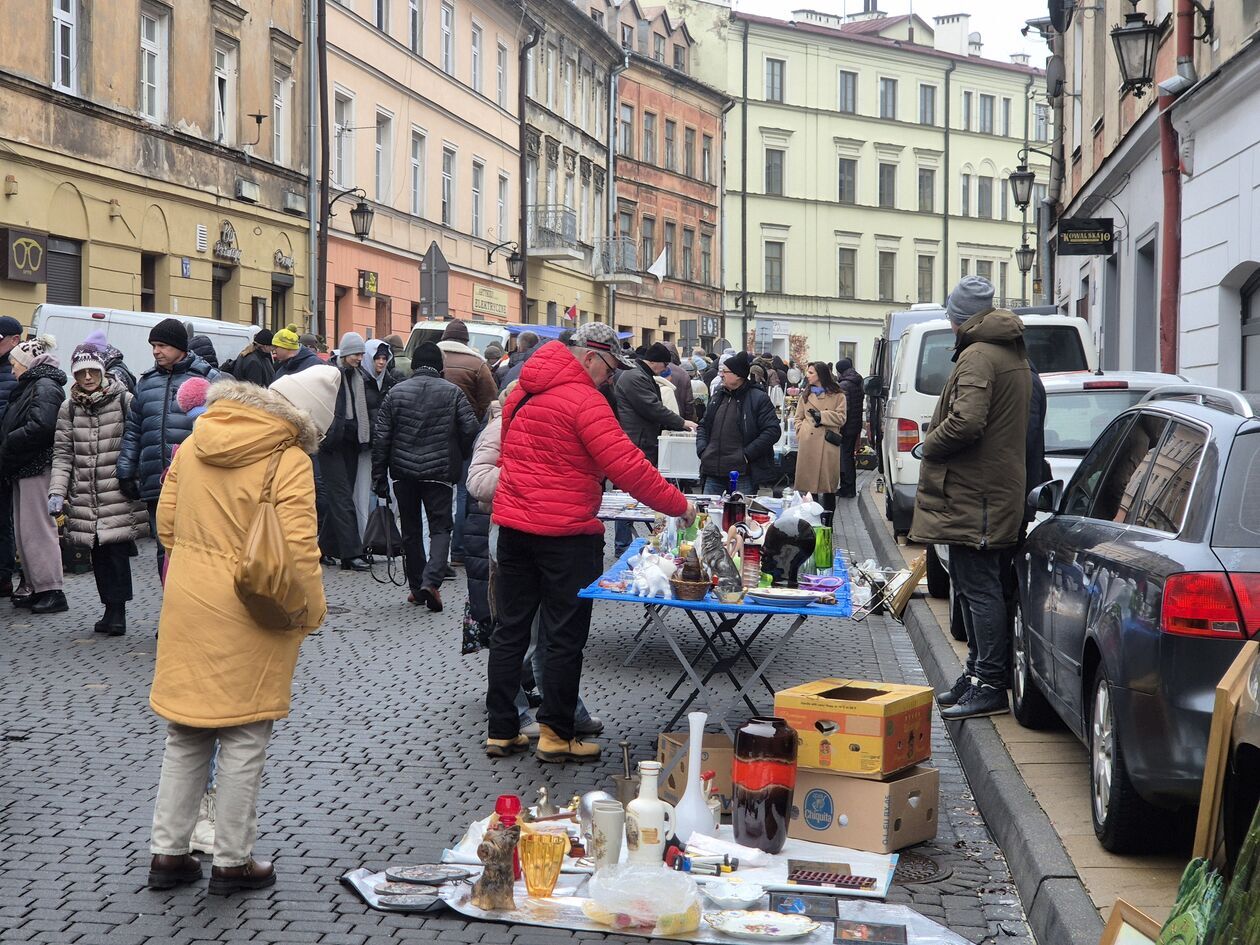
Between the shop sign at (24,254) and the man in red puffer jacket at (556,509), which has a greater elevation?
the shop sign at (24,254)

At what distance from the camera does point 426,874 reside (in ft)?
17.7

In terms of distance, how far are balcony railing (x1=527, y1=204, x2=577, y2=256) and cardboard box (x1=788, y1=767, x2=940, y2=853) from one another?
38716 mm

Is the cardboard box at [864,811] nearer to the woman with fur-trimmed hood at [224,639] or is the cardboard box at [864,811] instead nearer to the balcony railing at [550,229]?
the woman with fur-trimmed hood at [224,639]

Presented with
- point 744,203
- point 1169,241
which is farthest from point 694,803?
point 744,203

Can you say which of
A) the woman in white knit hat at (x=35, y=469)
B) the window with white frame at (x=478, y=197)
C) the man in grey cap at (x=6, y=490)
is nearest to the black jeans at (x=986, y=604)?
the woman in white knit hat at (x=35, y=469)

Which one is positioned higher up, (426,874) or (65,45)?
(65,45)

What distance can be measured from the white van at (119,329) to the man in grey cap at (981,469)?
30.9ft

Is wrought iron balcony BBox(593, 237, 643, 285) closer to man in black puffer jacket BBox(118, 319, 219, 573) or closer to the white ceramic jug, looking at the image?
man in black puffer jacket BBox(118, 319, 219, 573)

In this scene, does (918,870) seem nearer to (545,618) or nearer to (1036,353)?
(545,618)

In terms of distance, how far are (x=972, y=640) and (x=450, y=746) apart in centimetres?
263

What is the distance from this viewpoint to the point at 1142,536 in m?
5.72

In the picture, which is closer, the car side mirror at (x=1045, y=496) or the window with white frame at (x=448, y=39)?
the car side mirror at (x=1045, y=496)

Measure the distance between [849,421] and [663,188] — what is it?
38.0m

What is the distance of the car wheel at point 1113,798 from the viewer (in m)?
5.36
